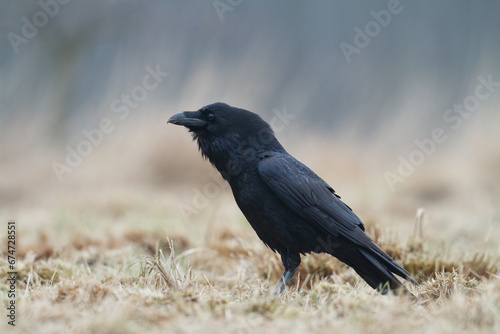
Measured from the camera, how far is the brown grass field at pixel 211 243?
2.38m

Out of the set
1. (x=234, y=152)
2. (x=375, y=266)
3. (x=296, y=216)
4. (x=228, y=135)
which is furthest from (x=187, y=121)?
(x=375, y=266)

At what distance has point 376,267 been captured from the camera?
339cm

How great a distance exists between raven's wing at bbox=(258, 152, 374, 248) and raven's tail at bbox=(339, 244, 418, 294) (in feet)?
0.23

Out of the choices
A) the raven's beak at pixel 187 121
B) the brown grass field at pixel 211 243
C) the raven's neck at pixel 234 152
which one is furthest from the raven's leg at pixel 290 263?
the raven's beak at pixel 187 121

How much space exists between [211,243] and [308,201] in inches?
72.2

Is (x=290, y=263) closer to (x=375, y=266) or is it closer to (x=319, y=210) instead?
(x=319, y=210)

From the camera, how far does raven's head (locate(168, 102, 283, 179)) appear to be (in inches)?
144

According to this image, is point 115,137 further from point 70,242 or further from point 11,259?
point 11,259

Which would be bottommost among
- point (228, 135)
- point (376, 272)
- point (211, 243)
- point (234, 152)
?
point (211, 243)

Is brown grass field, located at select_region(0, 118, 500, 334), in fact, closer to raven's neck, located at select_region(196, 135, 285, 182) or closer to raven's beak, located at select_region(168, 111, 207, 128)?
raven's neck, located at select_region(196, 135, 285, 182)

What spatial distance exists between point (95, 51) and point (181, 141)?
552 cm

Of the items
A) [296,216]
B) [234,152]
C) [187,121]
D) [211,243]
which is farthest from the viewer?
[211,243]

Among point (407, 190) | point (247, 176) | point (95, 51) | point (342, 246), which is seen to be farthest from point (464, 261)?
point (95, 51)

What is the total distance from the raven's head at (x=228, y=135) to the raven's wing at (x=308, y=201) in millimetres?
174
